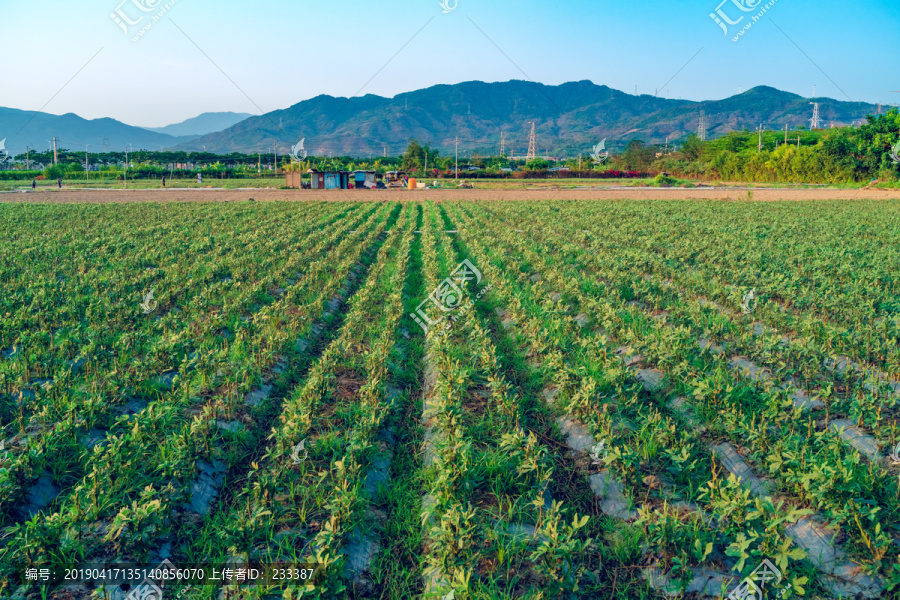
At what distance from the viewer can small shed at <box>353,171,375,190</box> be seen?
56656 millimetres

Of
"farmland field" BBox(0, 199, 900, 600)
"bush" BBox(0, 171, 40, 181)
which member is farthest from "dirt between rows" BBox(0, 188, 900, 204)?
"bush" BBox(0, 171, 40, 181)

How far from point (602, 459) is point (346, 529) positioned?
7.37ft

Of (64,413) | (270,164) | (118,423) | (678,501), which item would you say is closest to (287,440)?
(118,423)

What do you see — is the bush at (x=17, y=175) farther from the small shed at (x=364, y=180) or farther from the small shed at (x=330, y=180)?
the small shed at (x=364, y=180)

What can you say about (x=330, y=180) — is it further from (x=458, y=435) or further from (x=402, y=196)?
(x=458, y=435)

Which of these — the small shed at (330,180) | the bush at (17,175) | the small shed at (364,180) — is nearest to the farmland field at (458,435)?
the small shed at (330,180)

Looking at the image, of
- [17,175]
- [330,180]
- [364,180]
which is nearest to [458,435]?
[364,180]

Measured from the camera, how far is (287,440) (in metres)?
4.75

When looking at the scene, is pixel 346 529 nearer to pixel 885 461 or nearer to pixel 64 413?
pixel 64 413

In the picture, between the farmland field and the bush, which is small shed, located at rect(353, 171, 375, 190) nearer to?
the bush

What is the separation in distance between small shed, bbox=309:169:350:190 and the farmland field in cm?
4649

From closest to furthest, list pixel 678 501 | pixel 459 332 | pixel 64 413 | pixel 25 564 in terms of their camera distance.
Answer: pixel 25 564
pixel 678 501
pixel 64 413
pixel 459 332

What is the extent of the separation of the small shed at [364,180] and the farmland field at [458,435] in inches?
1846

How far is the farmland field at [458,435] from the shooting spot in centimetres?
349
